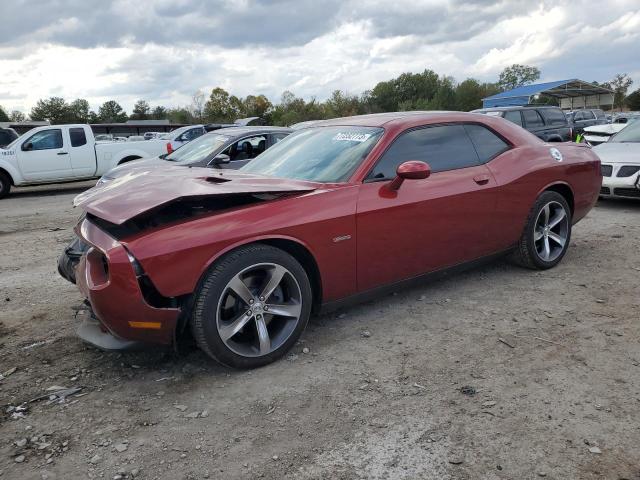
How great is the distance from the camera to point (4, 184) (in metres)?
13.0

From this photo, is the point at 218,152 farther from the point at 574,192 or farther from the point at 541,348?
the point at 541,348

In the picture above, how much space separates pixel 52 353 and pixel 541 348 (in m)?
3.36

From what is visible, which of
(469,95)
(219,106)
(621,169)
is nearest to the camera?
(621,169)

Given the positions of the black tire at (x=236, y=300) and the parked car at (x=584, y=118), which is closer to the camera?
the black tire at (x=236, y=300)

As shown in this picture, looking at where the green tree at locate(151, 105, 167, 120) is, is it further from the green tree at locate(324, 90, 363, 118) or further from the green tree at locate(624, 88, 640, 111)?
the green tree at locate(624, 88, 640, 111)

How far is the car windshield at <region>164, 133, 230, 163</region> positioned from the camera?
26.9ft

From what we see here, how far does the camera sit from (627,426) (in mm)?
2486

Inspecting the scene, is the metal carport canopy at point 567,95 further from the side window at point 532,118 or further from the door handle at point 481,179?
the door handle at point 481,179

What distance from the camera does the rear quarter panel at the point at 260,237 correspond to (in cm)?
283

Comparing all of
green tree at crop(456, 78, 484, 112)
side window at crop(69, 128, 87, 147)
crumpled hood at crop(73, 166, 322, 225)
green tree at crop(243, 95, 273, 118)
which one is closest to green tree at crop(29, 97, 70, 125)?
green tree at crop(243, 95, 273, 118)

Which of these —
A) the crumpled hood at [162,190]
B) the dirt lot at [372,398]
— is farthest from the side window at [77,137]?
the crumpled hood at [162,190]

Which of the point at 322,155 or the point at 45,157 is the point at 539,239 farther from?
the point at 45,157

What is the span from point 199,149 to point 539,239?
585 centimetres

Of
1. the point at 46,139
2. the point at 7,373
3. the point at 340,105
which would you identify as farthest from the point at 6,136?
the point at 340,105
